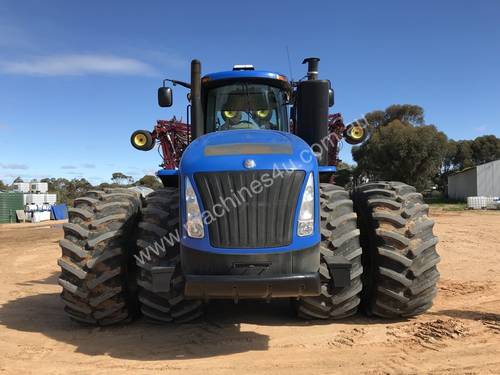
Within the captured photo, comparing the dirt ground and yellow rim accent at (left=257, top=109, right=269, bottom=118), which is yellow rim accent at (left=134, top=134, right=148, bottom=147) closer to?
the dirt ground

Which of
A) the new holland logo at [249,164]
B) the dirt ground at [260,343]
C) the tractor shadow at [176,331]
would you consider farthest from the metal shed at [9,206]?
the new holland logo at [249,164]

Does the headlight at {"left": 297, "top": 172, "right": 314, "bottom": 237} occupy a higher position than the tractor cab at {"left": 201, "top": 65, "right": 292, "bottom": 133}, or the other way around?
the tractor cab at {"left": 201, "top": 65, "right": 292, "bottom": 133}

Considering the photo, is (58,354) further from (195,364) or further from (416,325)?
(416,325)

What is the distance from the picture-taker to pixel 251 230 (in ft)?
13.7

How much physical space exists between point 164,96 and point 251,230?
292 centimetres

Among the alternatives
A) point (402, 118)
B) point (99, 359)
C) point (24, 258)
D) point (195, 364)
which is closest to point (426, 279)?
point (195, 364)

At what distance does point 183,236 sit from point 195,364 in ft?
3.70

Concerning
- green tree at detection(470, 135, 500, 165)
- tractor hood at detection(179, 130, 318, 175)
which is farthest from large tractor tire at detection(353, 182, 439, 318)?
green tree at detection(470, 135, 500, 165)

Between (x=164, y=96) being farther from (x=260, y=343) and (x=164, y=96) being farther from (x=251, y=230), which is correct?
(x=260, y=343)

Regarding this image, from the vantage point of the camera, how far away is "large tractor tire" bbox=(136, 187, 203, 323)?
16.0ft

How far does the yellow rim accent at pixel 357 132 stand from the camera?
334 inches

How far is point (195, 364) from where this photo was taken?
4285mm

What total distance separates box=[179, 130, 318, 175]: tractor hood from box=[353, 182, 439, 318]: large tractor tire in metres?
1.30

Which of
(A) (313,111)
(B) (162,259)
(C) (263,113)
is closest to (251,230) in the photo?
(B) (162,259)
